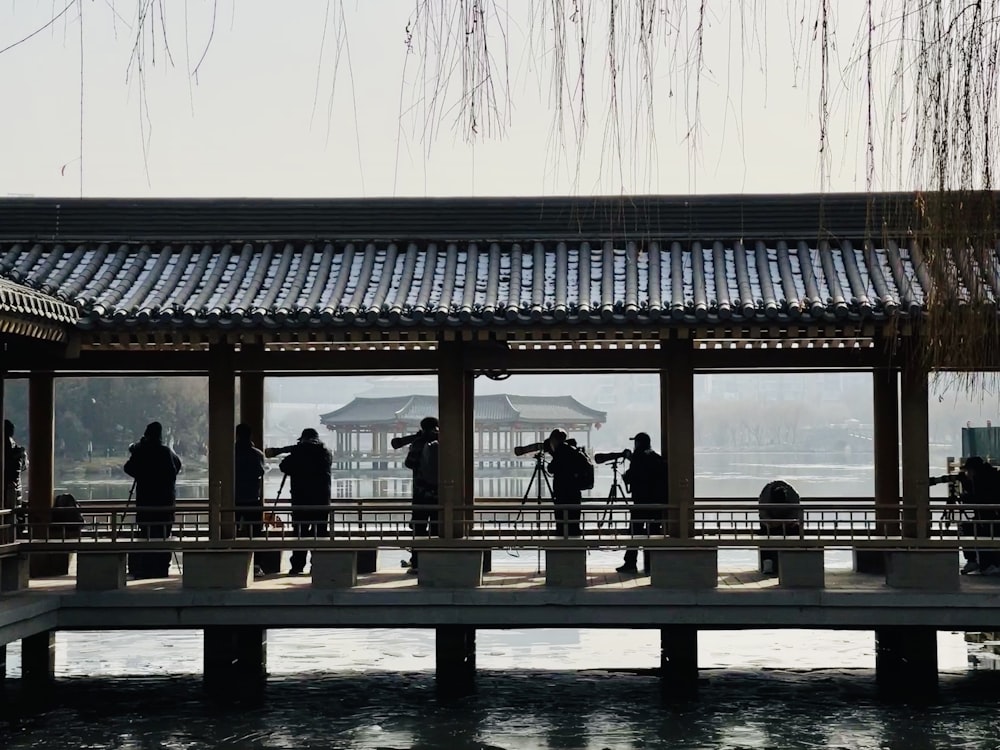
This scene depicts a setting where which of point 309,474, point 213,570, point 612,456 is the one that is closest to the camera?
point 213,570

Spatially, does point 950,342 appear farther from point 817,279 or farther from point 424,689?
point 424,689

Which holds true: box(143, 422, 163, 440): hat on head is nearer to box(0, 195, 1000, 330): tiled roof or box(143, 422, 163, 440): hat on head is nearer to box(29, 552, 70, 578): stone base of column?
box(0, 195, 1000, 330): tiled roof

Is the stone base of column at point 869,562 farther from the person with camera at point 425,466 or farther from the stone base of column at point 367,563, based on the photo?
the stone base of column at point 367,563

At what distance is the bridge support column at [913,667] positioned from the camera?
14258 mm

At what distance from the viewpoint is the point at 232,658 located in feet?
49.0

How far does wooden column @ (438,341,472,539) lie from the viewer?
13969 mm

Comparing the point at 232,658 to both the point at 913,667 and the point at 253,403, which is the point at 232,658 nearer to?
the point at 253,403

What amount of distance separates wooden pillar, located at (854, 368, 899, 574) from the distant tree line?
2190 inches

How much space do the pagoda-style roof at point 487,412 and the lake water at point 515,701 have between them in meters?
33.1

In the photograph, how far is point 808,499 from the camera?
51.3ft

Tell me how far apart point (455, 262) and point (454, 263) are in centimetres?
4

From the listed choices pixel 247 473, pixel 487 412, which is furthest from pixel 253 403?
pixel 487 412

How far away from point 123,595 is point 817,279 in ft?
25.6

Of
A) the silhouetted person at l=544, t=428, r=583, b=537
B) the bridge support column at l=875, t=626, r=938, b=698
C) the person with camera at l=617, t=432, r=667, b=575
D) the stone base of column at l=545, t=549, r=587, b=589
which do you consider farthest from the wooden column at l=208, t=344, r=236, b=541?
the bridge support column at l=875, t=626, r=938, b=698
